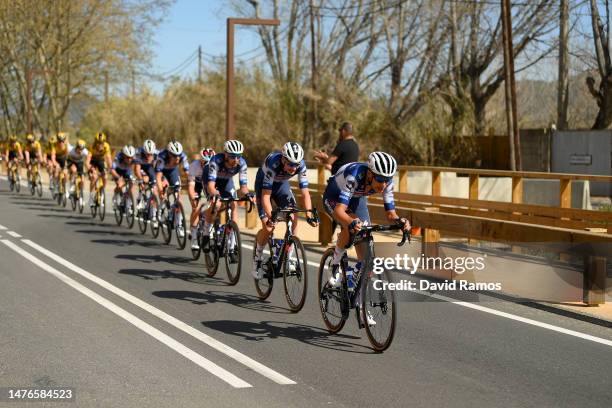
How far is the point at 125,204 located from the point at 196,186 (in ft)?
14.6

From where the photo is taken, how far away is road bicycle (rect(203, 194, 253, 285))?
1118 centimetres

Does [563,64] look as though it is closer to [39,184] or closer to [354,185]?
[39,184]

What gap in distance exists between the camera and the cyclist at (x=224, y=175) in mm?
11298

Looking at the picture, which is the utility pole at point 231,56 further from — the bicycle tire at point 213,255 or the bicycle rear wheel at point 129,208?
the bicycle tire at point 213,255

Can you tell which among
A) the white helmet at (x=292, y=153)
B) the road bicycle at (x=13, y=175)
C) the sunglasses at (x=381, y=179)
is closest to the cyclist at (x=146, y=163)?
the white helmet at (x=292, y=153)

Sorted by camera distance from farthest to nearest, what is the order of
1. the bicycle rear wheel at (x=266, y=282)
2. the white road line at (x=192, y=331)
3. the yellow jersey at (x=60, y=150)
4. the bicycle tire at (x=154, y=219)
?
1. the yellow jersey at (x=60, y=150)
2. the bicycle tire at (x=154, y=219)
3. the bicycle rear wheel at (x=266, y=282)
4. the white road line at (x=192, y=331)

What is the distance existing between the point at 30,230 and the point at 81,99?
4296 cm

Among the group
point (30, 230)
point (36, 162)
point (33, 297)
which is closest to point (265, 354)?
point (33, 297)

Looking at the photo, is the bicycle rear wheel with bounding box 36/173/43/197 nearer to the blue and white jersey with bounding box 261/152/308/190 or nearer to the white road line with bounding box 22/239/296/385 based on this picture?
the white road line with bounding box 22/239/296/385

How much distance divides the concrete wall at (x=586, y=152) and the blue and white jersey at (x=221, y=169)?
18984mm

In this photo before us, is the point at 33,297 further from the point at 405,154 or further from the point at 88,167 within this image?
the point at 405,154

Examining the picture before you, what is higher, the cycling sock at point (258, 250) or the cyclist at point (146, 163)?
the cyclist at point (146, 163)

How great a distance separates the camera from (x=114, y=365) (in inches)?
284

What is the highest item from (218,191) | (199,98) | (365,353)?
(199,98)
